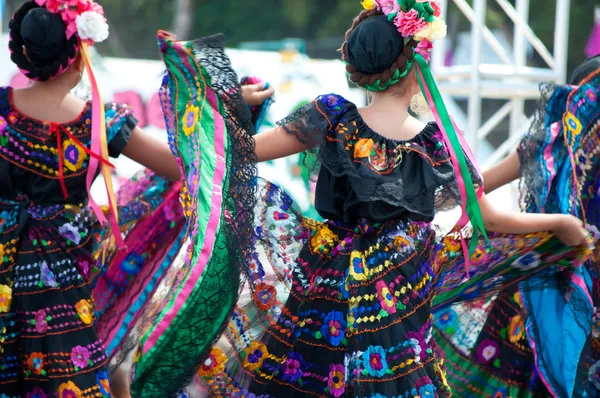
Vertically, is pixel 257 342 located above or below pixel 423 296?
below

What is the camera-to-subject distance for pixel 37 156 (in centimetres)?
309

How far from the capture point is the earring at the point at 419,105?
304 cm

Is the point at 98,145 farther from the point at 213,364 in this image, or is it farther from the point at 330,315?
the point at 330,315

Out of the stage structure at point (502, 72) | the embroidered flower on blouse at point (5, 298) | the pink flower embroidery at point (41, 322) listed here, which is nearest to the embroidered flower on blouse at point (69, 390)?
the pink flower embroidery at point (41, 322)

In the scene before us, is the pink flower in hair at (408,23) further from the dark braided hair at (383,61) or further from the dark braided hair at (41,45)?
the dark braided hair at (41,45)

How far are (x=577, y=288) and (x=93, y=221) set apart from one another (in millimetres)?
1803

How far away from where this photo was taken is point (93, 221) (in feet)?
10.7

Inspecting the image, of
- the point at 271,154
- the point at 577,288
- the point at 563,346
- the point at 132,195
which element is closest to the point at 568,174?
the point at 577,288

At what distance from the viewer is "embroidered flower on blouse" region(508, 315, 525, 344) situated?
3393 mm

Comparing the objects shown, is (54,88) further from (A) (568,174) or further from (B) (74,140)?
(A) (568,174)

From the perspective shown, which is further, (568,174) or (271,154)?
(568,174)

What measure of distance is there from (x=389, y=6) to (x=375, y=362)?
1.13m

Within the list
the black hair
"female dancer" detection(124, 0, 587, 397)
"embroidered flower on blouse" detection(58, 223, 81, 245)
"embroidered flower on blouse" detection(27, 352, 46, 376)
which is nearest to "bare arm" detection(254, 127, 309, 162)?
"female dancer" detection(124, 0, 587, 397)

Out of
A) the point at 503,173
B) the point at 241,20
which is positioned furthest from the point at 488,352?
the point at 241,20
